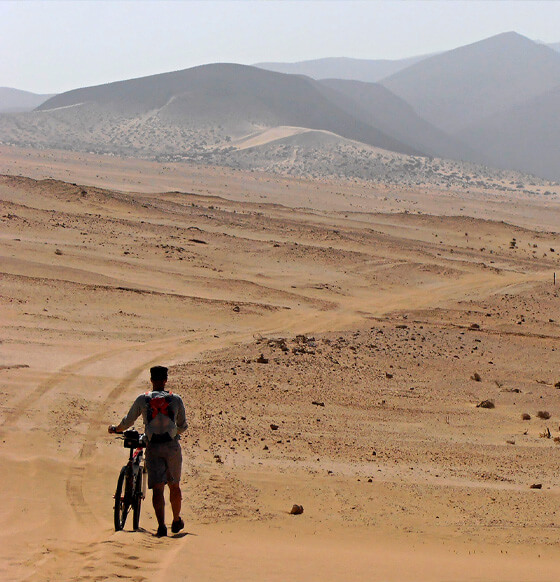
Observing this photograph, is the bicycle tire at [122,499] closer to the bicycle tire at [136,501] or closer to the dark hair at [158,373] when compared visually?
the bicycle tire at [136,501]

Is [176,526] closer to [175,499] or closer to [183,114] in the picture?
[175,499]

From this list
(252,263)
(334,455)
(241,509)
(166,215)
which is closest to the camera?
(241,509)

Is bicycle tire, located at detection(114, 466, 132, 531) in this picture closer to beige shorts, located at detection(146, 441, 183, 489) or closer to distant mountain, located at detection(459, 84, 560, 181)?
beige shorts, located at detection(146, 441, 183, 489)

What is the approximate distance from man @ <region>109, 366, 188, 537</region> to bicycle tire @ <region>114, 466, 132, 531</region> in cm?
16

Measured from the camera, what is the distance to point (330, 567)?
6.45 metres

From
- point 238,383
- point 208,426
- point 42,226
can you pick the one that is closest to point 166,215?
point 42,226

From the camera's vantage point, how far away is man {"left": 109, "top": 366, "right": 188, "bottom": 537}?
6969mm

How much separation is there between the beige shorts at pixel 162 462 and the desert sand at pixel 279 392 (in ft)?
1.57

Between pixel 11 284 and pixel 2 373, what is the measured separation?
6.94m

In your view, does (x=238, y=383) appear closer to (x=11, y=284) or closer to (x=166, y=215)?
(x=11, y=284)

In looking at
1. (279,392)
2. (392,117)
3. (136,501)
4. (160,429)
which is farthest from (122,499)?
(392,117)

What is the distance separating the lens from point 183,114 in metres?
99.0

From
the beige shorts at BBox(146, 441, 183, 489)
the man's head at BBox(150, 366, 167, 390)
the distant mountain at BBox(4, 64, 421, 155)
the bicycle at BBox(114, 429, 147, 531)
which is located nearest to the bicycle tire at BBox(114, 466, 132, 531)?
the bicycle at BBox(114, 429, 147, 531)

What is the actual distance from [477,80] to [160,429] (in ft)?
524
